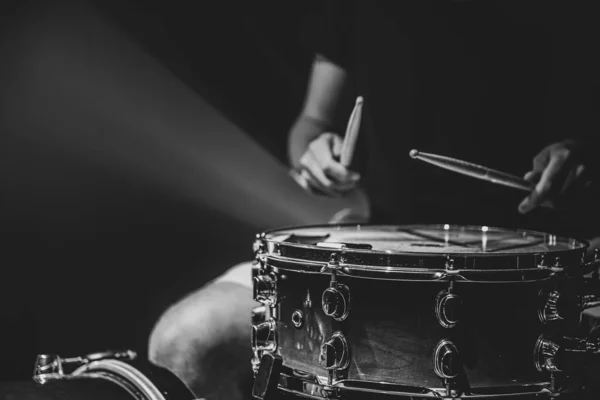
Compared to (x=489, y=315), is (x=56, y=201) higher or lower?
higher

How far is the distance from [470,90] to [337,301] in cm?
119

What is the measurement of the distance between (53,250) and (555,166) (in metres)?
1.73

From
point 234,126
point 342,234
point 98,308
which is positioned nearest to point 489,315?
point 342,234

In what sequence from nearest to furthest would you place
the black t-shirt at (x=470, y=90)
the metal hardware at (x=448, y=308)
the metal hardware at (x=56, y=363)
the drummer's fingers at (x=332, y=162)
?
the metal hardware at (x=448, y=308)
the metal hardware at (x=56, y=363)
the drummer's fingers at (x=332, y=162)
the black t-shirt at (x=470, y=90)

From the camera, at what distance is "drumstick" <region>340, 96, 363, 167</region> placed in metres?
1.49

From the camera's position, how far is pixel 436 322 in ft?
3.84

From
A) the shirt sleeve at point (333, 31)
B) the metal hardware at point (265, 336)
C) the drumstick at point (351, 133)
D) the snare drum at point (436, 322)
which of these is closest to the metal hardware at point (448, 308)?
the snare drum at point (436, 322)

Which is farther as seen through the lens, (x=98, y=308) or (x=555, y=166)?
(x=98, y=308)

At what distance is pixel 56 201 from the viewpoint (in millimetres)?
2273

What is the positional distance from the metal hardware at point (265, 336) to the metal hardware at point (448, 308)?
402 millimetres

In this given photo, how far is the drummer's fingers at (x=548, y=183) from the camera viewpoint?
157 cm

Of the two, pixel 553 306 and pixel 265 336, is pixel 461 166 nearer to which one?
pixel 553 306

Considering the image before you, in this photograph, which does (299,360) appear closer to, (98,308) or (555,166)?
(555,166)

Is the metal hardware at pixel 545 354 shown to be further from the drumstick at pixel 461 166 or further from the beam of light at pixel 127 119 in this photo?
the beam of light at pixel 127 119
